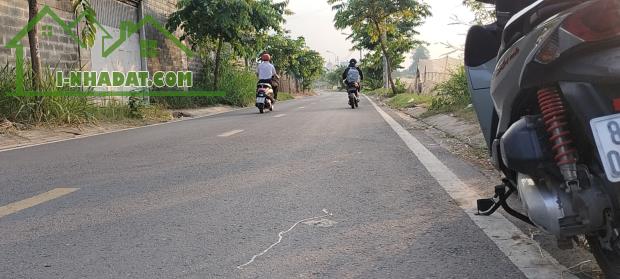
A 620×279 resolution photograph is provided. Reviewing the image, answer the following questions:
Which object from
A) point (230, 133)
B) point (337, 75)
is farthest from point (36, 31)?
point (337, 75)

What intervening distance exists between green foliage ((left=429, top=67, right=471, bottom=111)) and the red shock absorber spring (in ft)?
28.2

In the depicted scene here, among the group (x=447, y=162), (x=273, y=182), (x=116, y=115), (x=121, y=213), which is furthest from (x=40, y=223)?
(x=116, y=115)

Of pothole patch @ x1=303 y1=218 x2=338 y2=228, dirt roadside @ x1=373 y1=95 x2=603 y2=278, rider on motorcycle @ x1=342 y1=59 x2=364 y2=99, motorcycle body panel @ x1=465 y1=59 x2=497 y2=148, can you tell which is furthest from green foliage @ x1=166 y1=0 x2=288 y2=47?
motorcycle body panel @ x1=465 y1=59 x2=497 y2=148

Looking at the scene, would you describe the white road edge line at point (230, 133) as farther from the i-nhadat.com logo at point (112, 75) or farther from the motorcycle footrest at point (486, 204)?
the motorcycle footrest at point (486, 204)

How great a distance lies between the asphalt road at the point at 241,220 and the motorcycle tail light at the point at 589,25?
107 cm

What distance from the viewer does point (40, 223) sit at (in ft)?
11.3

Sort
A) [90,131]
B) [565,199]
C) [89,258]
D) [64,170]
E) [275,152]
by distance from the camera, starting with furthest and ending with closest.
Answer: [90,131], [275,152], [64,170], [89,258], [565,199]

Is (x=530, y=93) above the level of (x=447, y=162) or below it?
above

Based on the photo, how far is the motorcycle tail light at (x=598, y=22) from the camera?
5.97 ft

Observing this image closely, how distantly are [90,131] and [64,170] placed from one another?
17.3 feet

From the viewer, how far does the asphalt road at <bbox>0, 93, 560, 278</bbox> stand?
2596mm

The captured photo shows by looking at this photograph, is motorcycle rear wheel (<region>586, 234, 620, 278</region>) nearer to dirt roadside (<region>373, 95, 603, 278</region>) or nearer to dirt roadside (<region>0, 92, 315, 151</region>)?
dirt roadside (<region>373, 95, 603, 278</region>)

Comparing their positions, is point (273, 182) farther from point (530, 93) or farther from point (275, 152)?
point (530, 93)

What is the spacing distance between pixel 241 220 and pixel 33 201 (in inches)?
68.6
